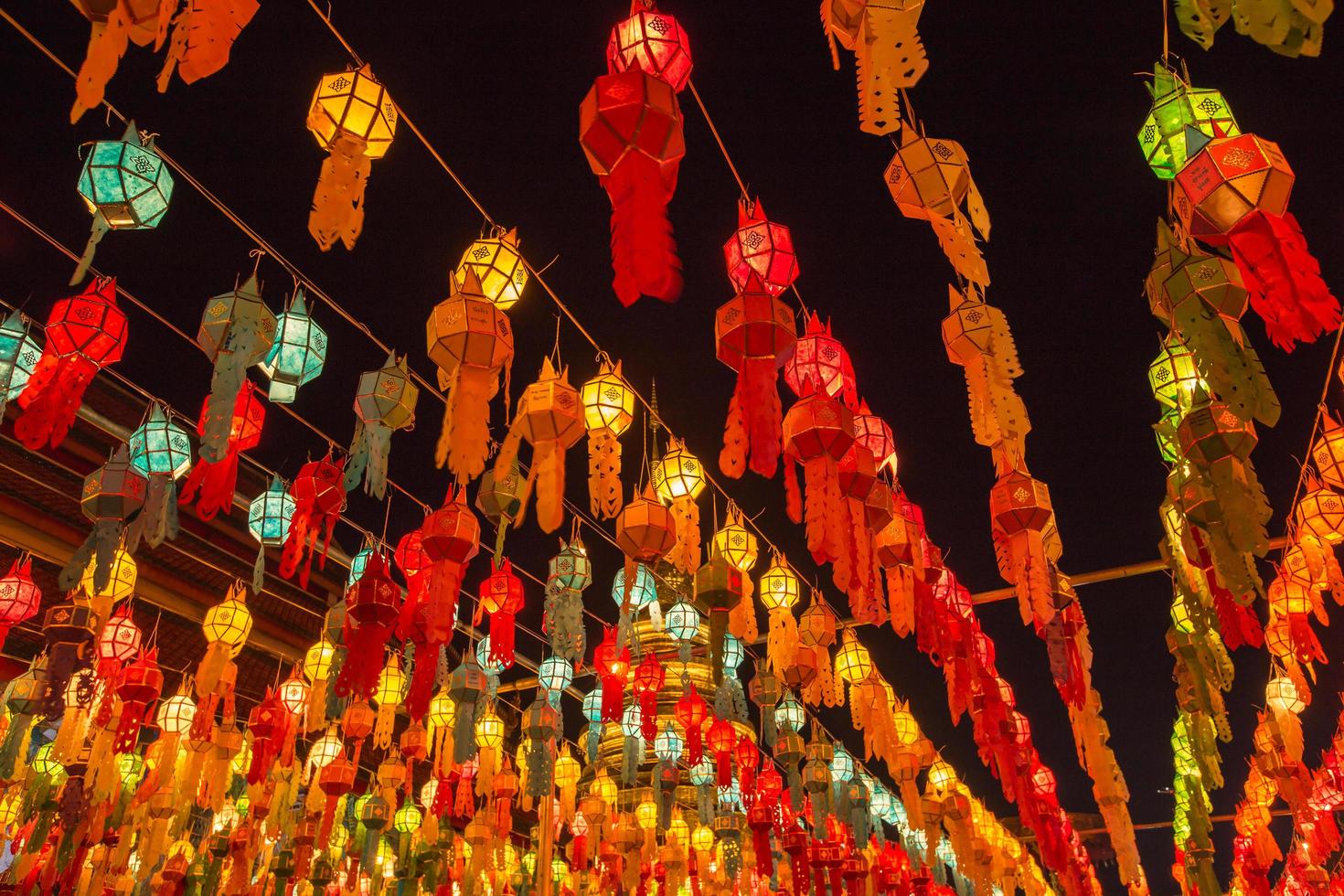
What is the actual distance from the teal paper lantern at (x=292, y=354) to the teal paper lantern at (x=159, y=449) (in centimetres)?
107

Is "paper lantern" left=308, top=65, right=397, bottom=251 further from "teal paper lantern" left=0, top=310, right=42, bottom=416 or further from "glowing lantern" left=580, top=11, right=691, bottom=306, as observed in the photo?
"teal paper lantern" left=0, top=310, right=42, bottom=416

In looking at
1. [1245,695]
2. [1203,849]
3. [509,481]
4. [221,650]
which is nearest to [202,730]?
[221,650]

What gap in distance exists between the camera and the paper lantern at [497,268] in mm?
4156

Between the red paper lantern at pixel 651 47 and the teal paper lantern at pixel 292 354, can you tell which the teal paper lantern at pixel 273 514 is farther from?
the red paper lantern at pixel 651 47

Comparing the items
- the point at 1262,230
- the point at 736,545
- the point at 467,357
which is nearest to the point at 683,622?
the point at 736,545

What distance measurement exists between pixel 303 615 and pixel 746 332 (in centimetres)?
1179

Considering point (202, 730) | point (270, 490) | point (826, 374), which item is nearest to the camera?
point (826, 374)

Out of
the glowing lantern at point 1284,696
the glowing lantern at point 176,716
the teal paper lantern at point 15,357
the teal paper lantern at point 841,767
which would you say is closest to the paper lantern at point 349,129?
the teal paper lantern at point 15,357

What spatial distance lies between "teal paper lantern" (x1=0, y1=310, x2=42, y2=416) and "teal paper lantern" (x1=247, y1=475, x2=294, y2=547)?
156cm

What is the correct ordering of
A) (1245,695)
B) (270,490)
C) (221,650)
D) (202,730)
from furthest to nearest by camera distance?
(1245,695), (202,730), (221,650), (270,490)

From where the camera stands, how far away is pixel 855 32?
2885mm

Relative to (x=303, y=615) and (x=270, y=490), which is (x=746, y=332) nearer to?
(x=270, y=490)

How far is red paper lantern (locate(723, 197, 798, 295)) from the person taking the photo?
3971 millimetres

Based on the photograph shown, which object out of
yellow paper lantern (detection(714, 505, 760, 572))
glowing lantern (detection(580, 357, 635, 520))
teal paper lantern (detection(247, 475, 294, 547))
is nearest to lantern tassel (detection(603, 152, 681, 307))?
glowing lantern (detection(580, 357, 635, 520))
